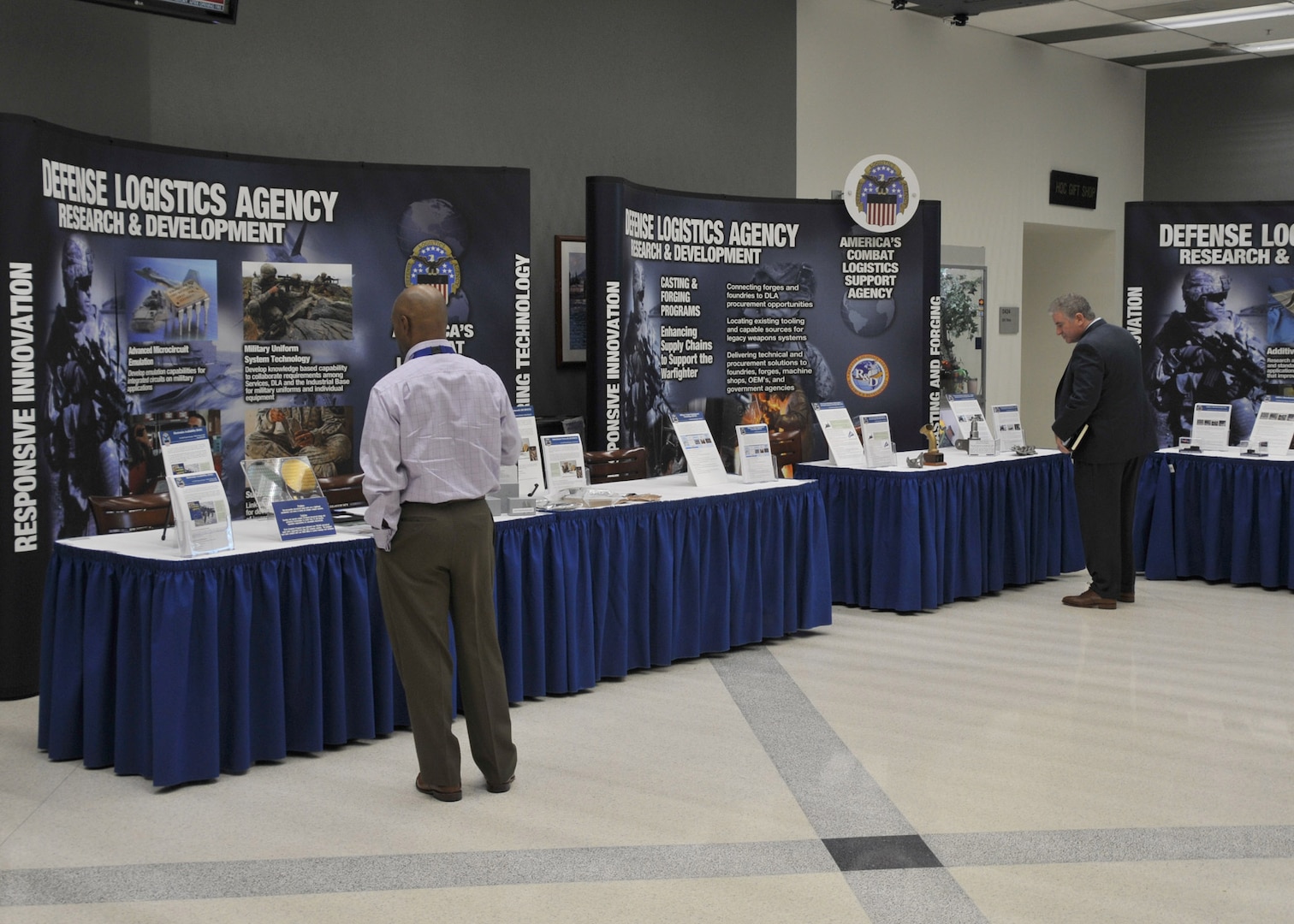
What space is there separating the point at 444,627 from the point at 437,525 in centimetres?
33

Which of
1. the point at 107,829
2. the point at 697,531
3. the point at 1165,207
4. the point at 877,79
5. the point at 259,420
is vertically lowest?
the point at 107,829

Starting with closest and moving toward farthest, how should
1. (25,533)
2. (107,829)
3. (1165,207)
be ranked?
(107,829) → (25,533) → (1165,207)

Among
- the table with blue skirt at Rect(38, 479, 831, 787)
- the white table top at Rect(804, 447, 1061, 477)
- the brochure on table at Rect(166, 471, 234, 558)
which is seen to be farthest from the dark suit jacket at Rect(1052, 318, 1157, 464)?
the brochure on table at Rect(166, 471, 234, 558)

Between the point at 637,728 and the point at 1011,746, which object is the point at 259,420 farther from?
the point at 1011,746

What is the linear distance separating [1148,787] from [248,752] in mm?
2877

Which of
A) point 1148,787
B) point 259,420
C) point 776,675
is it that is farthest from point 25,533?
point 1148,787

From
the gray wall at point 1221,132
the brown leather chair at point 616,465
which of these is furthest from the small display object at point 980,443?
the gray wall at point 1221,132

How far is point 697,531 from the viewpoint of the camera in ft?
18.1

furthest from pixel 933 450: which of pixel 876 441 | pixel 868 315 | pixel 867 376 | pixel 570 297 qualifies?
pixel 570 297

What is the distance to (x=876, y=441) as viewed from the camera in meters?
6.65

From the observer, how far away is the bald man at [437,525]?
371 cm

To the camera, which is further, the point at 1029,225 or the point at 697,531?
the point at 1029,225

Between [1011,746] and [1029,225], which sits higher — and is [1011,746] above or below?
below

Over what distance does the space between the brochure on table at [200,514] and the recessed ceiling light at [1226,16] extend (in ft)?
30.0
